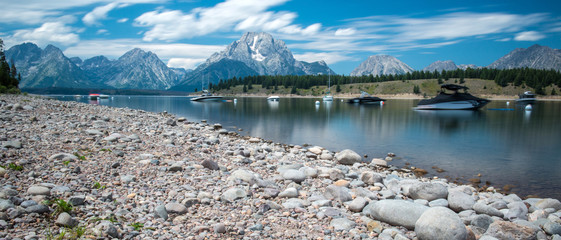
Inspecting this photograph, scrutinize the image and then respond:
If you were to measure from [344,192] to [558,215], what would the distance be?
Result: 7.68 metres

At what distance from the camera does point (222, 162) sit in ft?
54.6

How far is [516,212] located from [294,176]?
26.8ft

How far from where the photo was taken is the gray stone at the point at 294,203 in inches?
417

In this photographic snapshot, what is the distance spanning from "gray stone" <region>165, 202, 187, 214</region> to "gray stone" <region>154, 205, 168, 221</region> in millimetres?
133

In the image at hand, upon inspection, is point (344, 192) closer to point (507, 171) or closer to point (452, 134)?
point (507, 171)

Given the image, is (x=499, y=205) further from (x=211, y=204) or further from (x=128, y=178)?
(x=128, y=178)

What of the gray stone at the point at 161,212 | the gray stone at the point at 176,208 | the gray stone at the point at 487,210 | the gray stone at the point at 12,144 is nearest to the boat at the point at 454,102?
the gray stone at the point at 487,210

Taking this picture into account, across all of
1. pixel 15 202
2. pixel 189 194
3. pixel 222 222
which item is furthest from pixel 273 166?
pixel 15 202

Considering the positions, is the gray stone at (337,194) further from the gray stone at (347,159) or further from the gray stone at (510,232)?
the gray stone at (347,159)

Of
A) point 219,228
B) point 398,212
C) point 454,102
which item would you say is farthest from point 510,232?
point 454,102

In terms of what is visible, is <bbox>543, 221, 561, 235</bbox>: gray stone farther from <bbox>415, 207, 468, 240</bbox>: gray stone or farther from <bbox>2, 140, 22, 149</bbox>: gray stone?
<bbox>2, 140, 22, 149</bbox>: gray stone

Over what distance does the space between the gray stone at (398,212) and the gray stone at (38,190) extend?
31.3 ft

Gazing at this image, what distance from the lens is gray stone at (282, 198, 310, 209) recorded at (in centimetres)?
1060

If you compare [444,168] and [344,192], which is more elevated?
[344,192]
